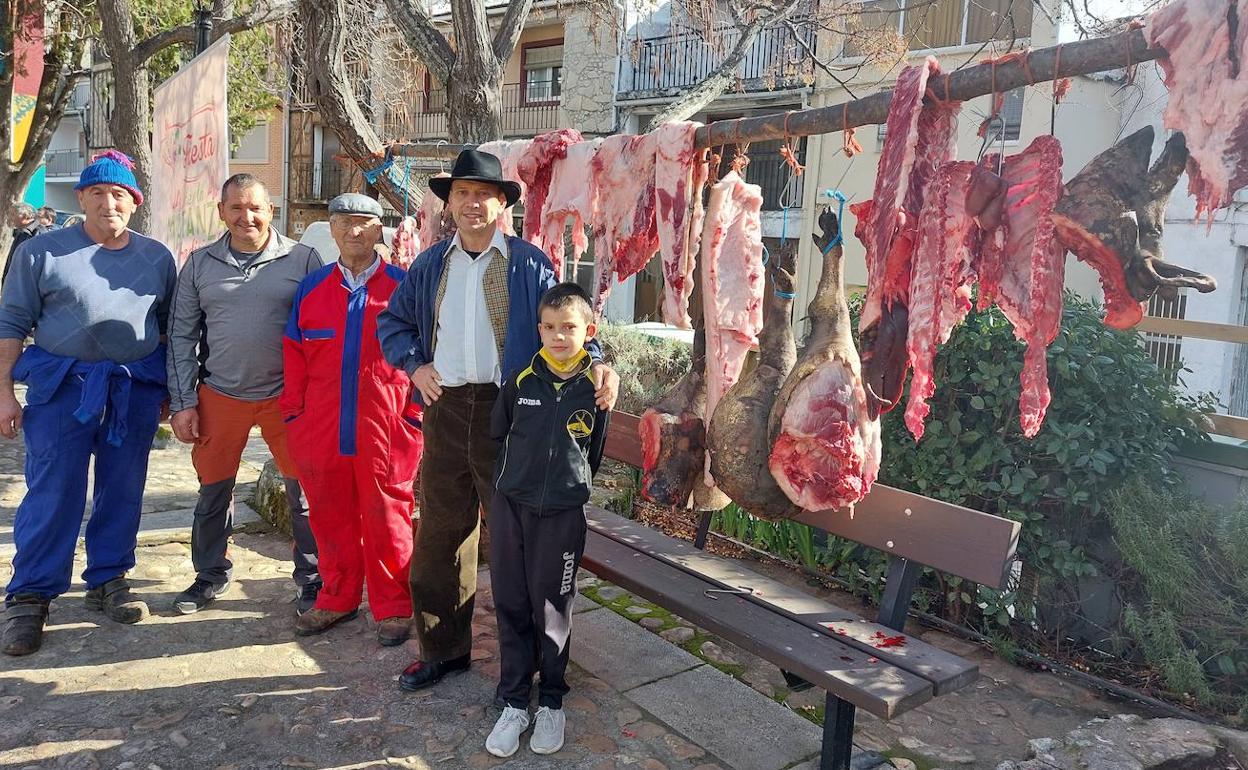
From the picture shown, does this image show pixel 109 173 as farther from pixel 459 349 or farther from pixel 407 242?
pixel 407 242

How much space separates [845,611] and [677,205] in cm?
169

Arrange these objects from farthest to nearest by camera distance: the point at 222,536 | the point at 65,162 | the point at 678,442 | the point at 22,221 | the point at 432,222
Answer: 1. the point at 65,162
2. the point at 22,221
3. the point at 432,222
4. the point at 222,536
5. the point at 678,442

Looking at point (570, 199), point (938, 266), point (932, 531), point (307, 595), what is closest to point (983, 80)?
point (938, 266)

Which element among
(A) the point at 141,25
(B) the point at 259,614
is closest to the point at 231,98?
(A) the point at 141,25

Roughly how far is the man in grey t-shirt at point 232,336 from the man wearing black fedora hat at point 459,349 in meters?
0.83

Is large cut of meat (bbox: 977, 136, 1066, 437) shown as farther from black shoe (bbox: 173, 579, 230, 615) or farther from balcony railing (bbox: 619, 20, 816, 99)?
balcony railing (bbox: 619, 20, 816, 99)

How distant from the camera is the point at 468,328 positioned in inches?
131

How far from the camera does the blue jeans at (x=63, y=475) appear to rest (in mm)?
3811

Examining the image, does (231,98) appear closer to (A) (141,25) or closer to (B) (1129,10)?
(A) (141,25)

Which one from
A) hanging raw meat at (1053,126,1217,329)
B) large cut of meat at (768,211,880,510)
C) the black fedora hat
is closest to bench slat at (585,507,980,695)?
large cut of meat at (768,211,880,510)

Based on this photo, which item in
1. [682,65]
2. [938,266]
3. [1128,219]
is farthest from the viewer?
[682,65]

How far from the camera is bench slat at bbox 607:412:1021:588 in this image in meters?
2.99

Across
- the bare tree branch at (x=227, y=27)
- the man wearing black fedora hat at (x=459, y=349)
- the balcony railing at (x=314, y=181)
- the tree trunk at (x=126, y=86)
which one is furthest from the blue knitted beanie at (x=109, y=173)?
the balcony railing at (x=314, y=181)

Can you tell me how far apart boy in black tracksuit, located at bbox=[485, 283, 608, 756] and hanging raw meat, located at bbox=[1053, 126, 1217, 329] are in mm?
1522
